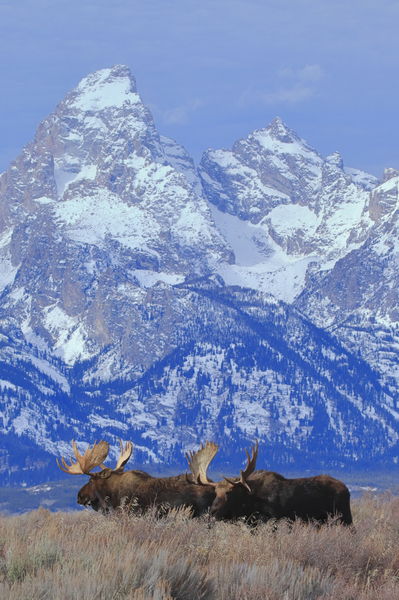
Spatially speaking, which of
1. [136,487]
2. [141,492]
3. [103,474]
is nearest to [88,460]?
[103,474]

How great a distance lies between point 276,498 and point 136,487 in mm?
2916

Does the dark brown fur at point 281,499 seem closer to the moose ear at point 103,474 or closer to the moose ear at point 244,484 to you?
the moose ear at point 244,484

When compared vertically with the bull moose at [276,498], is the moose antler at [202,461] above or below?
above

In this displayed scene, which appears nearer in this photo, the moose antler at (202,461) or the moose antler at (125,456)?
the moose antler at (202,461)

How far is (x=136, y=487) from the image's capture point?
21.3 metres

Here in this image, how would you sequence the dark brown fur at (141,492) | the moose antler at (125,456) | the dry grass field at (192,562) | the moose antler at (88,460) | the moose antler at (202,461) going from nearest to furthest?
1. the dry grass field at (192,562)
2. the dark brown fur at (141,492)
3. the moose antler at (202,461)
4. the moose antler at (88,460)
5. the moose antler at (125,456)

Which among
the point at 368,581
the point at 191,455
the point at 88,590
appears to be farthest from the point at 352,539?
the point at 88,590

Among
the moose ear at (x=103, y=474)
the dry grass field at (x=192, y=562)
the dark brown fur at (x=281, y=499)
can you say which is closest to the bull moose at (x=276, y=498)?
the dark brown fur at (x=281, y=499)

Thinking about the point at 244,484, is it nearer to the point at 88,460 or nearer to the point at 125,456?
the point at 125,456

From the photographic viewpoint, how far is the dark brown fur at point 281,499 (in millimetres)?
19984

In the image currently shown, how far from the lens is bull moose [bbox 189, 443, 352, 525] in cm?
1997

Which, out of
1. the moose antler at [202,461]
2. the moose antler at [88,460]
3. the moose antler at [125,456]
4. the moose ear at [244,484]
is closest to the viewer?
the moose ear at [244,484]

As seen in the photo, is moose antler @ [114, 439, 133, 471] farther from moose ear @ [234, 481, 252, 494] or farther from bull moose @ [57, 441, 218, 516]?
moose ear @ [234, 481, 252, 494]

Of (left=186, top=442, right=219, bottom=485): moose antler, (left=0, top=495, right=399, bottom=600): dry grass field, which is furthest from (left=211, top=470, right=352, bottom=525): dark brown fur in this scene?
(left=0, top=495, right=399, bottom=600): dry grass field
